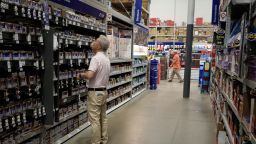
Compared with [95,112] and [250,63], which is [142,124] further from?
[250,63]

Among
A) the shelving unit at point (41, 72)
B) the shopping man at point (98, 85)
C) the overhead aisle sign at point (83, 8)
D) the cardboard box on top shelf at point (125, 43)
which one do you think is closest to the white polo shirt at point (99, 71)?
the shopping man at point (98, 85)

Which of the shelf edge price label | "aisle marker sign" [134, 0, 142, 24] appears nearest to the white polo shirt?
the shelf edge price label

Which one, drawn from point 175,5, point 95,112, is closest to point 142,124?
point 95,112

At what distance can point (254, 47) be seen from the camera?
7.63 feet

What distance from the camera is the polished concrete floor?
4.39 meters

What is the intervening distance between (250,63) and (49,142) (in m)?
2.98

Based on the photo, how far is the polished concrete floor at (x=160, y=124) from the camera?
14.4ft

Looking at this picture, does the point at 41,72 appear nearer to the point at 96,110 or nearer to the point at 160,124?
the point at 96,110

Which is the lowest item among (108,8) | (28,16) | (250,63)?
(250,63)

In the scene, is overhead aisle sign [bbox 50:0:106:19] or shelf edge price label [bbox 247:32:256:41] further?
overhead aisle sign [bbox 50:0:106:19]

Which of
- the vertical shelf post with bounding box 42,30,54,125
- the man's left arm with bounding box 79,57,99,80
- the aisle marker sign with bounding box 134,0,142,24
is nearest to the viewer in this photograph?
the vertical shelf post with bounding box 42,30,54,125

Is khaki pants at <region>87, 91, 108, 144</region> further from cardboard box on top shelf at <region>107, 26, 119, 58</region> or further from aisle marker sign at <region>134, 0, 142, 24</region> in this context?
aisle marker sign at <region>134, 0, 142, 24</region>

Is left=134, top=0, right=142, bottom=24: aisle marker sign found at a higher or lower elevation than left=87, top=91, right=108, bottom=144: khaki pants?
higher

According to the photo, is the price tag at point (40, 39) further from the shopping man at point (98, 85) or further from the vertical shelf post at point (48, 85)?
the shopping man at point (98, 85)
